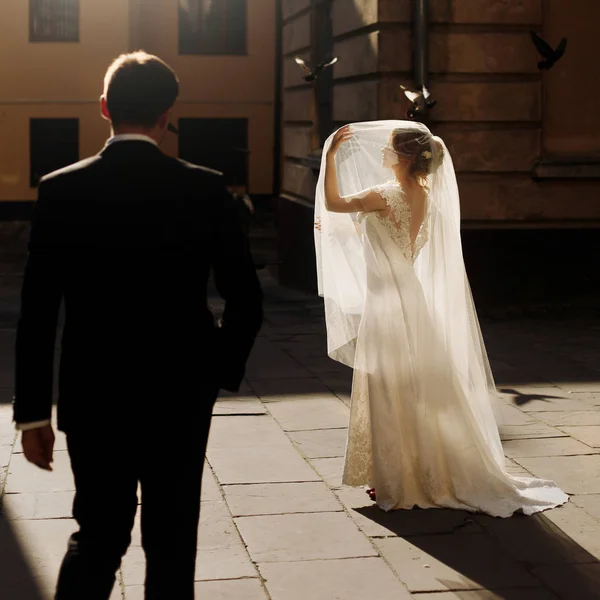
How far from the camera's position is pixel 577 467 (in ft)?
19.9

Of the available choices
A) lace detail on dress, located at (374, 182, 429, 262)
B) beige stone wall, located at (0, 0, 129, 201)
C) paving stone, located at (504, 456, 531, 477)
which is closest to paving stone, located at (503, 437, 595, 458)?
paving stone, located at (504, 456, 531, 477)

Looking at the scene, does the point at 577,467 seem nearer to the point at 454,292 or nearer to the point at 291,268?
the point at 454,292

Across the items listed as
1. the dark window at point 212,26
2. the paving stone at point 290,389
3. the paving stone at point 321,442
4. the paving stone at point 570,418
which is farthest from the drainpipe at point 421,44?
the dark window at point 212,26

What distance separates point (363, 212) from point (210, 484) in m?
1.46

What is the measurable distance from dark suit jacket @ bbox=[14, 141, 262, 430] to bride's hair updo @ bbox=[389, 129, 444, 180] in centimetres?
253

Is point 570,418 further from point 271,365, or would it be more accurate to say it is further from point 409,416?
point 271,365

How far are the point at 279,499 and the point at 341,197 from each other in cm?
139

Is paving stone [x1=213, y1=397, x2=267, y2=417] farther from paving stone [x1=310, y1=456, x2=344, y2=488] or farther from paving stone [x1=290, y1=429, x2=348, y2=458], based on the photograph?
paving stone [x1=310, y1=456, x2=344, y2=488]

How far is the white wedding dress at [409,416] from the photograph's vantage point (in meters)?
5.38

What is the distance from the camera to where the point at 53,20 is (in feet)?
92.3

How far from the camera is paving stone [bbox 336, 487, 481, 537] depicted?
5000 mm

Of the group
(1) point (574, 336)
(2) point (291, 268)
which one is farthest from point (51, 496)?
(2) point (291, 268)

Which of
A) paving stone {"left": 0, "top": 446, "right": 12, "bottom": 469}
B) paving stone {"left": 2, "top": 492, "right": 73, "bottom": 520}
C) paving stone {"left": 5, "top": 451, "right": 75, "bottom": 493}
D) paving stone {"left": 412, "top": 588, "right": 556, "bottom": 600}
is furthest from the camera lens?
paving stone {"left": 0, "top": 446, "right": 12, "bottom": 469}

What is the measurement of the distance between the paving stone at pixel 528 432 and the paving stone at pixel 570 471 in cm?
50
